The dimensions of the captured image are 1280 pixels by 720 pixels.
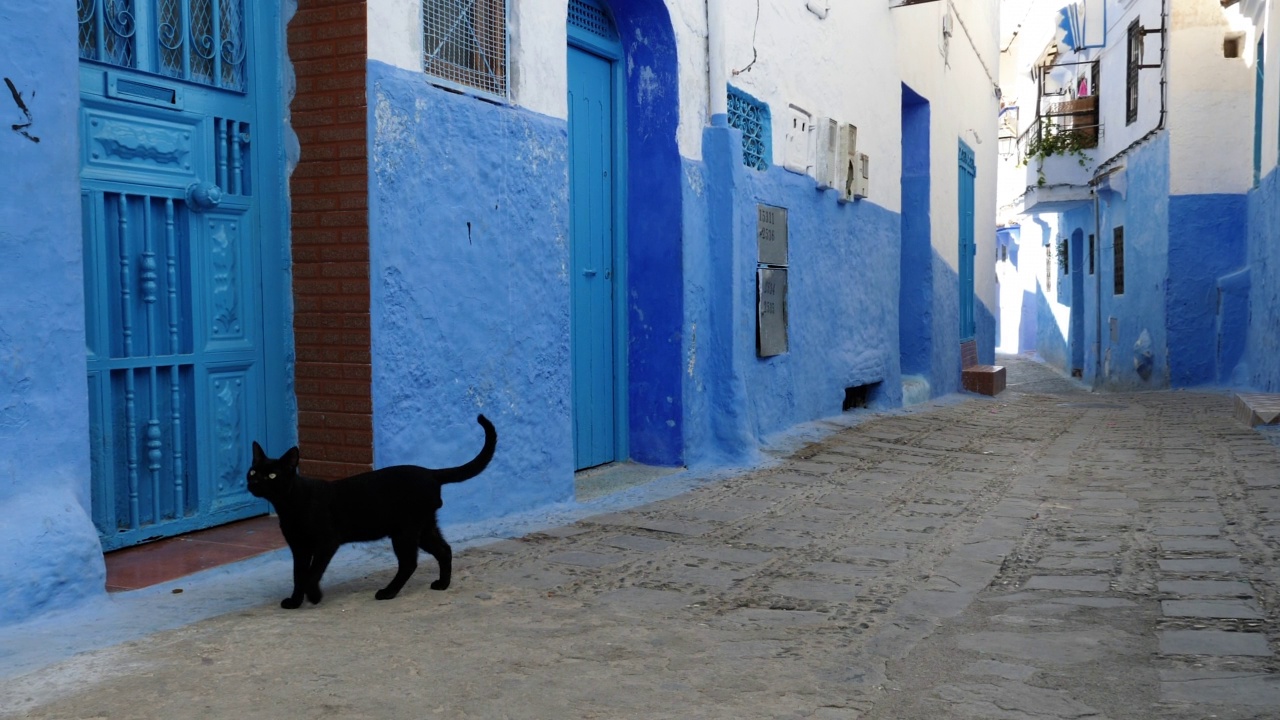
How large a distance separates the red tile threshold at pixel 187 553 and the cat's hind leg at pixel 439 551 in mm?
757

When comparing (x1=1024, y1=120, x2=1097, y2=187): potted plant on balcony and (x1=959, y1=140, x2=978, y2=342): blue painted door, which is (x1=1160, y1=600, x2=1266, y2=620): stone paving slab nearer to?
(x1=959, y1=140, x2=978, y2=342): blue painted door

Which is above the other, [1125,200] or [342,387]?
[1125,200]

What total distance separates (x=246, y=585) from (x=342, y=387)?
98cm

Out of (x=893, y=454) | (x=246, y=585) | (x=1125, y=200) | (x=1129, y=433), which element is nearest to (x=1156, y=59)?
(x=1125, y=200)

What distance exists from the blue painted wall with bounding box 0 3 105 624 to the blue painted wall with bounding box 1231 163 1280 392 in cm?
1123

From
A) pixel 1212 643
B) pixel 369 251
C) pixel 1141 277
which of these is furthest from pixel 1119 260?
pixel 369 251

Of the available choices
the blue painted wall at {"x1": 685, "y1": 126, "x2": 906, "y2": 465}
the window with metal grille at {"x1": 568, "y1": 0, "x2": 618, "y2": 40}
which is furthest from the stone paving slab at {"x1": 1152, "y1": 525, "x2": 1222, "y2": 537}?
the window with metal grille at {"x1": 568, "y1": 0, "x2": 618, "y2": 40}

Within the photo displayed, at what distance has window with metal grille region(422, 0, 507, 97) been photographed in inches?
190

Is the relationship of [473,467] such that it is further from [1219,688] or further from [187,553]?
[1219,688]

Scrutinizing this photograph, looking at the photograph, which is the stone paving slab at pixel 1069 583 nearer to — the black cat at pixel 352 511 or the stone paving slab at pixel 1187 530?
the stone paving slab at pixel 1187 530

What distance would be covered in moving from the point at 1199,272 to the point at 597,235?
10715mm

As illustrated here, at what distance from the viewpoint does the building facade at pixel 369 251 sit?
3.47 meters

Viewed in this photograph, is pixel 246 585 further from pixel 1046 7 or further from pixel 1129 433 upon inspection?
pixel 1046 7

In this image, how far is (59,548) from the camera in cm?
335
